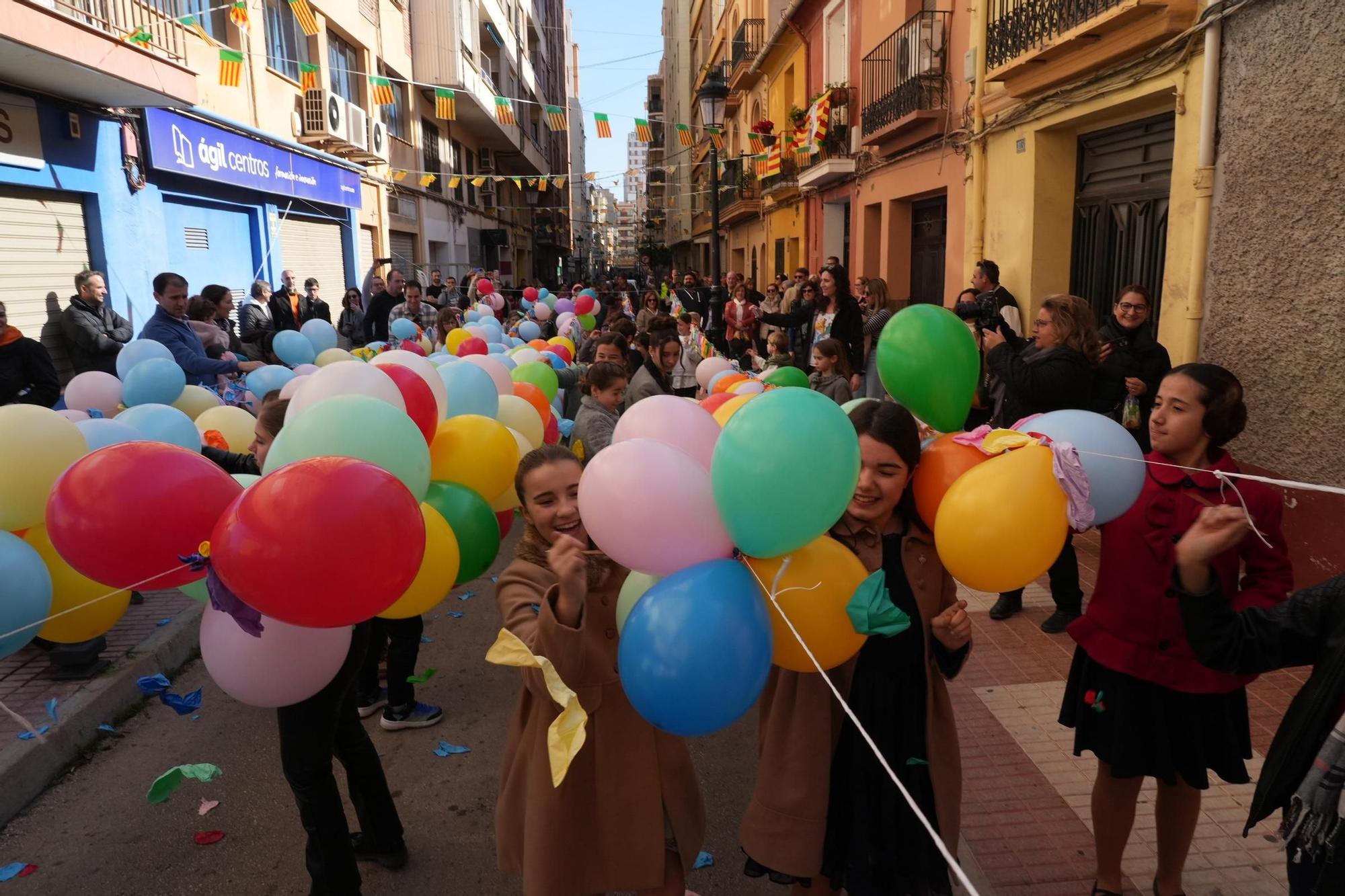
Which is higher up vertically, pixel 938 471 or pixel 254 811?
pixel 938 471

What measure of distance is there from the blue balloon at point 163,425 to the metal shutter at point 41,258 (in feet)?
16.0

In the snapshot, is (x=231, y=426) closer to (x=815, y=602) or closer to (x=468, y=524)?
(x=468, y=524)

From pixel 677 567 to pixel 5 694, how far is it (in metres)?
3.90

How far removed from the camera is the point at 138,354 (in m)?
5.18

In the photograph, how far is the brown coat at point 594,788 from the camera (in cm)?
207

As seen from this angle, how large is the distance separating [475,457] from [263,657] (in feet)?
3.54

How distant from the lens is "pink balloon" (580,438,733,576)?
1.84 metres

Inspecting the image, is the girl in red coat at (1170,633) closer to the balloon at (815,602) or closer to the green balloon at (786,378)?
the balloon at (815,602)

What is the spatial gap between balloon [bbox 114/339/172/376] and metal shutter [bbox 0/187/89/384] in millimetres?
2716

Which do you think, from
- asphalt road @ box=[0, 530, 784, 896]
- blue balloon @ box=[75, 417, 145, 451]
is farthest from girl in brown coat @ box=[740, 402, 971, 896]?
blue balloon @ box=[75, 417, 145, 451]

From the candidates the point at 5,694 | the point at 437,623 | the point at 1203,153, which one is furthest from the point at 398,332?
the point at 1203,153

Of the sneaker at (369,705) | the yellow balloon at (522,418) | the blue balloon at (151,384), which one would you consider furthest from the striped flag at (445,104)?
the sneaker at (369,705)

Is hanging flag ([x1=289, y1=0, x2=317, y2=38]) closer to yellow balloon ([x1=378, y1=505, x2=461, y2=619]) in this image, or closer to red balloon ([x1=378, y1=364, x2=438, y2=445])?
red balloon ([x1=378, y1=364, x2=438, y2=445])

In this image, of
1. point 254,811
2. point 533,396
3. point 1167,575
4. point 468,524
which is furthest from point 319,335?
point 1167,575
